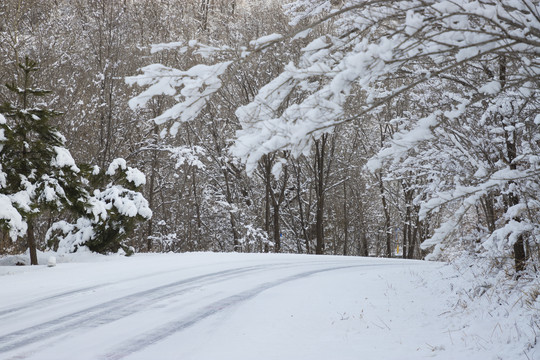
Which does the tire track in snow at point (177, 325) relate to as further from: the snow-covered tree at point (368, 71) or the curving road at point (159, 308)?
the snow-covered tree at point (368, 71)

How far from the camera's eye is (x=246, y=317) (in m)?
6.05

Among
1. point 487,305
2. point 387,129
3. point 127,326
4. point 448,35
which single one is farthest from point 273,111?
point 387,129

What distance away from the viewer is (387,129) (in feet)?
87.8

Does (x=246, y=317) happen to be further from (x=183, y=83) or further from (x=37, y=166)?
(x=37, y=166)

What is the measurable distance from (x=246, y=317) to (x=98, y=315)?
191 cm

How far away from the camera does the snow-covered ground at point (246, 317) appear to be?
461cm

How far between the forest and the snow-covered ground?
40.9 inches

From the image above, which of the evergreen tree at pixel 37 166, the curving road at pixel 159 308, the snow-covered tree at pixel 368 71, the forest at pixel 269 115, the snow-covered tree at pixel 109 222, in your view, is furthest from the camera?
the snow-covered tree at pixel 109 222

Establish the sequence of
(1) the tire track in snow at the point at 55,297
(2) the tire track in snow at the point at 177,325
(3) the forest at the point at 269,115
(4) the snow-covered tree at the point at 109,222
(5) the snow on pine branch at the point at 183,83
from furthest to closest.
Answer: (4) the snow-covered tree at the point at 109,222
(1) the tire track in snow at the point at 55,297
(2) the tire track in snow at the point at 177,325
(5) the snow on pine branch at the point at 183,83
(3) the forest at the point at 269,115

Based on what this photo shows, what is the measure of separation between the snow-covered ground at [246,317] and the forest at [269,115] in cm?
104

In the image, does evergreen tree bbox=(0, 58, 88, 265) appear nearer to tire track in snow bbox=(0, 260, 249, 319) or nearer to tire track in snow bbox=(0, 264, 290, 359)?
tire track in snow bbox=(0, 260, 249, 319)

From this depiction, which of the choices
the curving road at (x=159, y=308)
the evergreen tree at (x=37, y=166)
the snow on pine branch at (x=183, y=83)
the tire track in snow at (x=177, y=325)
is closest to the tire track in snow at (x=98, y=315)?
the curving road at (x=159, y=308)

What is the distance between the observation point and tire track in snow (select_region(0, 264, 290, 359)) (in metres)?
4.66

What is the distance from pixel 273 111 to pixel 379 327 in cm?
336
